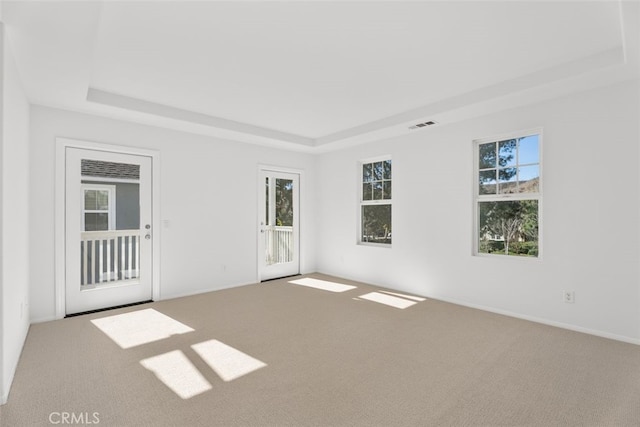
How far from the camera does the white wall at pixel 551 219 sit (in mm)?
3023

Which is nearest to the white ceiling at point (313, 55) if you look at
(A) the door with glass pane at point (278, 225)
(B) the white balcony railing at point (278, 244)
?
(A) the door with glass pane at point (278, 225)

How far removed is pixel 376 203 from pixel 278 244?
6.46ft

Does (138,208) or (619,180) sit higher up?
(619,180)

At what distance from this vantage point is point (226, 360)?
2594 millimetres

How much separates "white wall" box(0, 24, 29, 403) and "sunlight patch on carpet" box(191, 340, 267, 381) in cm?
124

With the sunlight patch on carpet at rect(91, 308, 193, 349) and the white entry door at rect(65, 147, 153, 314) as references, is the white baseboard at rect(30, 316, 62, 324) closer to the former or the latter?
the white entry door at rect(65, 147, 153, 314)

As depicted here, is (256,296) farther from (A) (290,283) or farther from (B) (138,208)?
Answer: (B) (138,208)

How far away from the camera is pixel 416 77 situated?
323 centimetres

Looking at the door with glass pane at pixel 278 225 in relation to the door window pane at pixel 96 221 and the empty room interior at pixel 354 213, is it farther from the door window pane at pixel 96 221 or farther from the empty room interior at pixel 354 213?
the door window pane at pixel 96 221

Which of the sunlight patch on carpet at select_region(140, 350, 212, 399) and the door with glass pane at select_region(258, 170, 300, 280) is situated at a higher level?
the door with glass pane at select_region(258, 170, 300, 280)

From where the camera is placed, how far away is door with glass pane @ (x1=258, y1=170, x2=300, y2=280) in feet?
18.4

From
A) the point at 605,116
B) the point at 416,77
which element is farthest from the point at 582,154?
the point at 416,77

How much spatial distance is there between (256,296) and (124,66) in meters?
3.20

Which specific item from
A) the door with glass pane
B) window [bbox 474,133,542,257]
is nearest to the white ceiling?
window [bbox 474,133,542,257]
